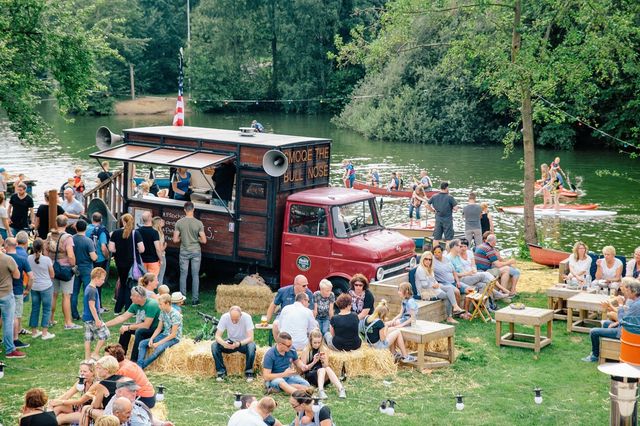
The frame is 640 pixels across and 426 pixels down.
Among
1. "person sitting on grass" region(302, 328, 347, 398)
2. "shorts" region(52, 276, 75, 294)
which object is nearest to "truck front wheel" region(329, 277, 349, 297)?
"person sitting on grass" region(302, 328, 347, 398)

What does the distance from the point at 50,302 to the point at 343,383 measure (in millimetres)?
5312

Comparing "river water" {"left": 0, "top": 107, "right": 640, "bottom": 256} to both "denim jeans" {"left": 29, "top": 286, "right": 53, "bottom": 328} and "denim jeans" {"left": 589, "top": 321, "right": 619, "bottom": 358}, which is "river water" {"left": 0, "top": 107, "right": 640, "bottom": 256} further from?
"denim jeans" {"left": 589, "top": 321, "right": 619, "bottom": 358}

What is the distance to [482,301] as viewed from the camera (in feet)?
54.0

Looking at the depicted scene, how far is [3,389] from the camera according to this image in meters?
12.4

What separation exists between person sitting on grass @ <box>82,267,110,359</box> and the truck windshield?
4822mm

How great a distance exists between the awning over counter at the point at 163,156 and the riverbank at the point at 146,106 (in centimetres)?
6387

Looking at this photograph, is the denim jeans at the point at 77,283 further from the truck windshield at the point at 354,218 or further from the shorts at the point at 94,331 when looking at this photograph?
the truck windshield at the point at 354,218

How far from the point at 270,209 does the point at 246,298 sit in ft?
5.84

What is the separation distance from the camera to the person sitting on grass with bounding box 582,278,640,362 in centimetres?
1301

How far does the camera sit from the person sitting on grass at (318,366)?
1249cm

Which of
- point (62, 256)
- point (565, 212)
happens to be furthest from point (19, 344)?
point (565, 212)

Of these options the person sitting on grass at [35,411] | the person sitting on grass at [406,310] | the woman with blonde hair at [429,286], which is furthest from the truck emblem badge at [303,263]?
the person sitting on grass at [35,411]

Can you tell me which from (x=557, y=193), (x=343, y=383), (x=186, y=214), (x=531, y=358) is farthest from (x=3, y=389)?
(x=557, y=193)

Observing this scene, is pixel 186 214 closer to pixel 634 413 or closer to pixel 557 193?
pixel 634 413
